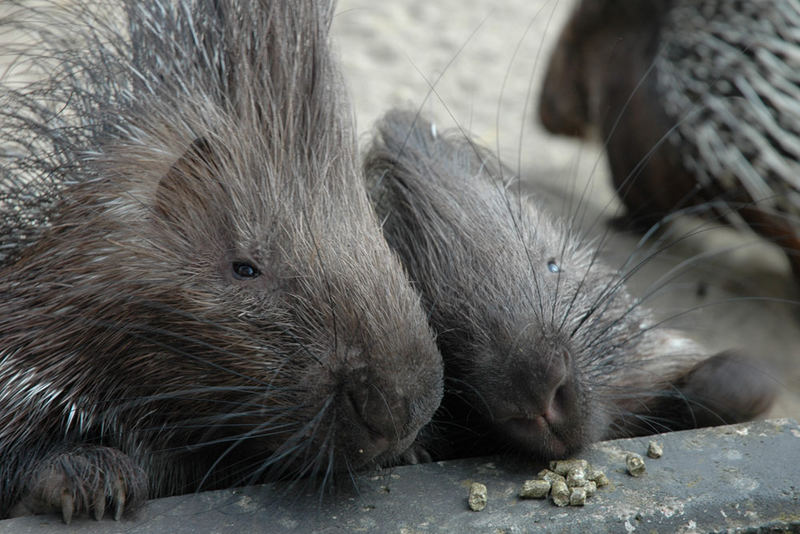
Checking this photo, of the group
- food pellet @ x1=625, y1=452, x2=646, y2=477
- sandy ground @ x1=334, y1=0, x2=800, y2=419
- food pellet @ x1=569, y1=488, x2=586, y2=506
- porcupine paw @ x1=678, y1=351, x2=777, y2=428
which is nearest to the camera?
food pellet @ x1=569, y1=488, x2=586, y2=506

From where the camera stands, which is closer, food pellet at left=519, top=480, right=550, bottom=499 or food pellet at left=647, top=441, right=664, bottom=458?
food pellet at left=519, top=480, right=550, bottom=499

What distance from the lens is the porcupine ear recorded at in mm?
1889

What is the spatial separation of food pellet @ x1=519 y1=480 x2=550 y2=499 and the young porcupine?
2008 millimetres

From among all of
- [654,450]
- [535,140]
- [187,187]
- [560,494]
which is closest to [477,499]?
[560,494]

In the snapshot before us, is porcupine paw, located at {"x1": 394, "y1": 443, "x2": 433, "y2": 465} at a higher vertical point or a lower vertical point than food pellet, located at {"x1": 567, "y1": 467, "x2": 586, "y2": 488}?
lower

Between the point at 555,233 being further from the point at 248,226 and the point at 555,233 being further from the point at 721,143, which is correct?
the point at 721,143

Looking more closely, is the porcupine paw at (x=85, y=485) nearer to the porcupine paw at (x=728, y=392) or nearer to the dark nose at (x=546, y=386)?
the dark nose at (x=546, y=386)

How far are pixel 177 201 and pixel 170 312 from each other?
24cm

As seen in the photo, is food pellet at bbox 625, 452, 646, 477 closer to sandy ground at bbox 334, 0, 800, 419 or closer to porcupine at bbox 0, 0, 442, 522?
porcupine at bbox 0, 0, 442, 522

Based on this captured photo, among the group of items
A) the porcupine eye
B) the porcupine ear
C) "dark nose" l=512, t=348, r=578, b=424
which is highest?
the porcupine ear

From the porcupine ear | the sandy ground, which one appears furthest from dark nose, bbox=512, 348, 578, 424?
the sandy ground

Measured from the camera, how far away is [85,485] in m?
1.73

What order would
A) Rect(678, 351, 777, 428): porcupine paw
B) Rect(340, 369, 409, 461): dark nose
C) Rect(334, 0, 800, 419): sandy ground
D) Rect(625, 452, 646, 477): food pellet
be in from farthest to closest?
Rect(334, 0, 800, 419): sandy ground → Rect(678, 351, 777, 428): porcupine paw → Rect(625, 452, 646, 477): food pellet → Rect(340, 369, 409, 461): dark nose

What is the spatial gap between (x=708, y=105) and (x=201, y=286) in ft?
9.53
